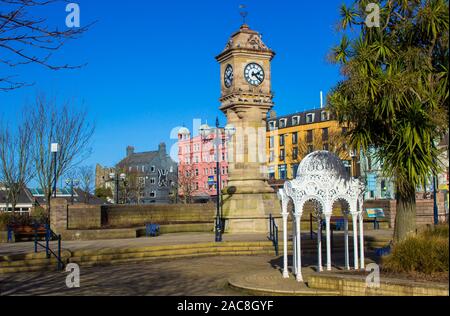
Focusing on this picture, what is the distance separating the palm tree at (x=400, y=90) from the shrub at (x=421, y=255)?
161cm

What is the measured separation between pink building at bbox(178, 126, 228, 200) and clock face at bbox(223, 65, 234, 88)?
176 feet

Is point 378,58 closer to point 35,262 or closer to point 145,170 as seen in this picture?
point 35,262

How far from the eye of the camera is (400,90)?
12367 millimetres

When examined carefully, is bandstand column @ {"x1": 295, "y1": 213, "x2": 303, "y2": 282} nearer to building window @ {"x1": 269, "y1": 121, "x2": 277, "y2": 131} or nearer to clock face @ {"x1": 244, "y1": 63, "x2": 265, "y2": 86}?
clock face @ {"x1": 244, "y1": 63, "x2": 265, "y2": 86}

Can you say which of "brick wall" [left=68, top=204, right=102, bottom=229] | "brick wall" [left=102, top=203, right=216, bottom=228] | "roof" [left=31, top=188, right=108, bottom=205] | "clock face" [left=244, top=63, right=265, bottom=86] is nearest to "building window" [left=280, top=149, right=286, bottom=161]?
"roof" [left=31, top=188, right=108, bottom=205]

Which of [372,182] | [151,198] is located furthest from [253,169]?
[151,198]

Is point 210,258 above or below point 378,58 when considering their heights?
below

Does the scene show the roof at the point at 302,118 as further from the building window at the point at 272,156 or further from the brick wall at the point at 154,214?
the brick wall at the point at 154,214

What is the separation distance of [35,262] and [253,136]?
13.5 meters

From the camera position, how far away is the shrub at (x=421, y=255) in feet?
36.3

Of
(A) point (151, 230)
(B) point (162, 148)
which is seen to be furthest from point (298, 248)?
(B) point (162, 148)

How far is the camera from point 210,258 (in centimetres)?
2017

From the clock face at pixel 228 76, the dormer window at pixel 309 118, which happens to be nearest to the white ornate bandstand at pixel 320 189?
the clock face at pixel 228 76

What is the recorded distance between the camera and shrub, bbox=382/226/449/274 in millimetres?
11062
